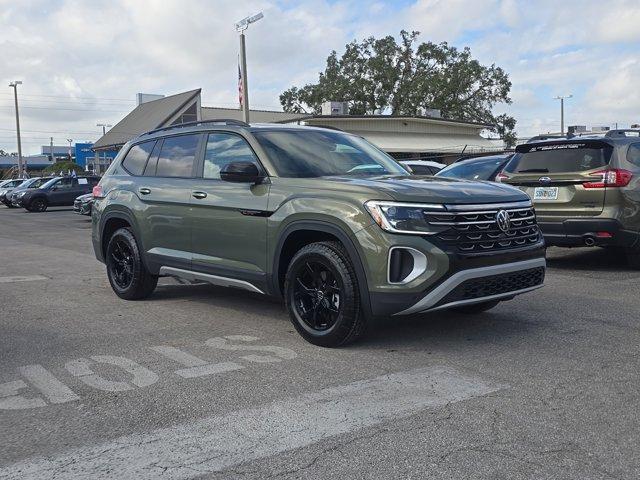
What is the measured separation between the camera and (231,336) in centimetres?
589

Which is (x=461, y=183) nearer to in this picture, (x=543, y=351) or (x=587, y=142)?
(x=543, y=351)

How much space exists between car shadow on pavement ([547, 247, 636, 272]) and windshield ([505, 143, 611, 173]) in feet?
4.64

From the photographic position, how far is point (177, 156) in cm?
709

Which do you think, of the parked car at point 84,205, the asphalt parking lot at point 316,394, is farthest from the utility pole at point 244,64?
the asphalt parking lot at point 316,394

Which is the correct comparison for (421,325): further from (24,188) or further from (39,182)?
(24,188)

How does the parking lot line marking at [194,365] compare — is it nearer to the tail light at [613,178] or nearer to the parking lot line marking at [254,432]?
the parking lot line marking at [254,432]

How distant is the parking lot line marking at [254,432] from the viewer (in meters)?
3.33

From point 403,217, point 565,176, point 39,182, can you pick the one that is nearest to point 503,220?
point 403,217

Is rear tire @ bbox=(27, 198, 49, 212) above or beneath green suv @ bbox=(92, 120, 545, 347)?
beneath

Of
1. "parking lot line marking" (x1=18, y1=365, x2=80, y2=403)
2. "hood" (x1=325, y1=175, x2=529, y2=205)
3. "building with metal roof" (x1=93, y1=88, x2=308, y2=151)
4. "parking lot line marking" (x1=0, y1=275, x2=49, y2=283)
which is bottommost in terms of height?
"parking lot line marking" (x1=18, y1=365, x2=80, y2=403)

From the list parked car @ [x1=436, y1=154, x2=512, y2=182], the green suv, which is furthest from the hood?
parked car @ [x1=436, y1=154, x2=512, y2=182]

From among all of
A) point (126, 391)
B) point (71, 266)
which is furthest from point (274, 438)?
point (71, 266)

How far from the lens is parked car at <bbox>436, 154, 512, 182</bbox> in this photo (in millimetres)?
11430

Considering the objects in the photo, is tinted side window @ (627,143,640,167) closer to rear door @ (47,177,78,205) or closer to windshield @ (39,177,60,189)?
rear door @ (47,177,78,205)
